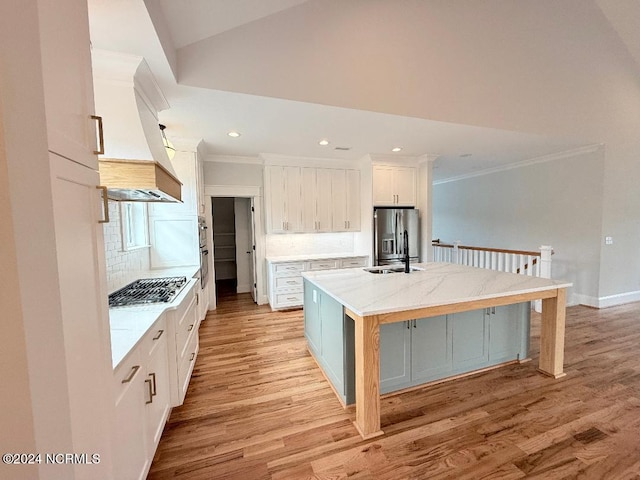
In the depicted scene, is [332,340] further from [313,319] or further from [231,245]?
[231,245]

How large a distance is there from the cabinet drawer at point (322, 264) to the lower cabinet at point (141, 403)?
9.46ft

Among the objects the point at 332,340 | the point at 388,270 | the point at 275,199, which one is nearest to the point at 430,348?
the point at 332,340

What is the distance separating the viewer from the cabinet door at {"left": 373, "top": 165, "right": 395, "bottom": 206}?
4.77 meters

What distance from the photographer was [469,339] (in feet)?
8.20

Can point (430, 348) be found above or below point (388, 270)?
below

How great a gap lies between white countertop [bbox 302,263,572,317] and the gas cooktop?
1243mm

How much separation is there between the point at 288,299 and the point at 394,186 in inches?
109

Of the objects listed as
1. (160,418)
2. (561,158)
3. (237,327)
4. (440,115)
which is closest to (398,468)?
(160,418)

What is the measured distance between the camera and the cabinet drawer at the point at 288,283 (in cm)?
447

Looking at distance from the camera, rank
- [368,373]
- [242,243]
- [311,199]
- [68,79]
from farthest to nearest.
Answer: [242,243]
[311,199]
[368,373]
[68,79]

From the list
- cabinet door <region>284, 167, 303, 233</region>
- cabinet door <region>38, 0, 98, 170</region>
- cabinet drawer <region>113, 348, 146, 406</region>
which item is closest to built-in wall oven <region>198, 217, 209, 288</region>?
cabinet door <region>284, 167, 303, 233</region>

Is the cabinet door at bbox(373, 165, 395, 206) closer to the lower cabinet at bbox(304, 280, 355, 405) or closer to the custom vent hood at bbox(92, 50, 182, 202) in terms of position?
the lower cabinet at bbox(304, 280, 355, 405)

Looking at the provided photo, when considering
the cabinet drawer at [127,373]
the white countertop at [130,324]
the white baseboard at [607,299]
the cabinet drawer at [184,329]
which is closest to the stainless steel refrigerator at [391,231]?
the white baseboard at [607,299]

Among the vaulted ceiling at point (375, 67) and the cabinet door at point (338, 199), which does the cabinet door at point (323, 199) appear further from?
the vaulted ceiling at point (375, 67)
